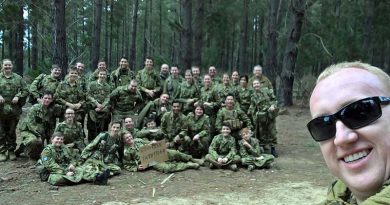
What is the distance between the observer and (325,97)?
101cm

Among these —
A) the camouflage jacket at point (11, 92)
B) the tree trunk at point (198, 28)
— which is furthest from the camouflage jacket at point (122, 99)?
the tree trunk at point (198, 28)

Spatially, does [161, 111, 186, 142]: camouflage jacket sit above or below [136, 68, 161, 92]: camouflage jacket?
below

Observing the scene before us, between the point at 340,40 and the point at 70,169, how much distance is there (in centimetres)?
1795

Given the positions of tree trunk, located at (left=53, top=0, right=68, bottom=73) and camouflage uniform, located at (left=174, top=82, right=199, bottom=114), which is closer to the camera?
camouflage uniform, located at (left=174, top=82, right=199, bottom=114)

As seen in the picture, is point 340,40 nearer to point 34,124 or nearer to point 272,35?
point 272,35

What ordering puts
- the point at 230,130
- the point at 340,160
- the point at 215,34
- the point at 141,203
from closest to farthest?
the point at 340,160 < the point at 141,203 < the point at 230,130 < the point at 215,34

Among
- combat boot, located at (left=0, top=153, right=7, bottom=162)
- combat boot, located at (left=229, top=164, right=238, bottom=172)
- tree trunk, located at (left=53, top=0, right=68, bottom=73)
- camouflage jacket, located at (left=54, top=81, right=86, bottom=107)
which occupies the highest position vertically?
tree trunk, located at (left=53, top=0, right=68, bottom=73)

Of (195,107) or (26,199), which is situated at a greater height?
(195,107)

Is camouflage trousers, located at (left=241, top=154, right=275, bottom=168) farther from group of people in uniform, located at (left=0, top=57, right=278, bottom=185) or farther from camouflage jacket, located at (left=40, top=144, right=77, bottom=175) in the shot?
camouflage jacket, located at (left=40, top=144, right=77, bottom=175)

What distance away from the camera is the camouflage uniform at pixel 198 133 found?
28.3 ft

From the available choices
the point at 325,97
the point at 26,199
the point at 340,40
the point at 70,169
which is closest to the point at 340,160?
the point at 325,97

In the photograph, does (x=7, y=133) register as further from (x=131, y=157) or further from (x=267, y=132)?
(x=267, y=132)

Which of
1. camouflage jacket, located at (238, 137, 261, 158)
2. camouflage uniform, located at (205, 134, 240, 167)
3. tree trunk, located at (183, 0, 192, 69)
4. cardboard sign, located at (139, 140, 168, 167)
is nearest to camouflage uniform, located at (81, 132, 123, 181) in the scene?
cardboard sign, located at (139, 140, 168, 167)

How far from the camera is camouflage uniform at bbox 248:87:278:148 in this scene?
9289 millimetres
